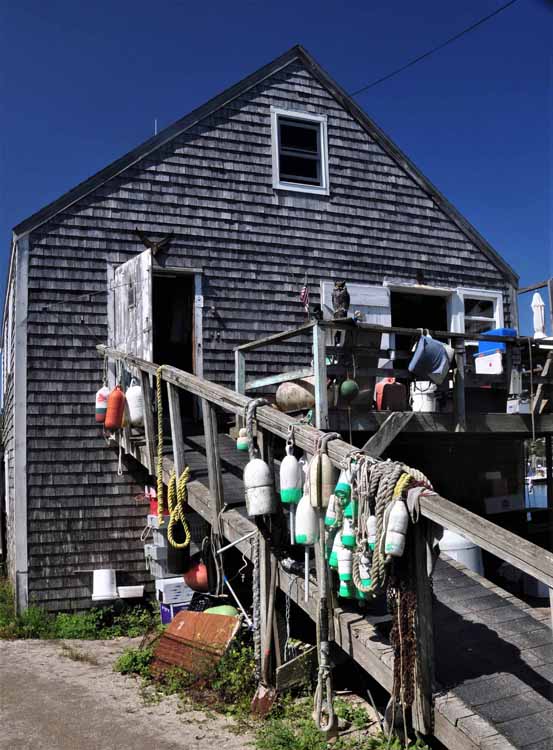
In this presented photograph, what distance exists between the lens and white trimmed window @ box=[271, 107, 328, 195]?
33.7 ft

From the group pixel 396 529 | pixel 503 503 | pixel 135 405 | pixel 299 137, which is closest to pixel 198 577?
pixel 135 405

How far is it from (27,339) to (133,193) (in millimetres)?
2327

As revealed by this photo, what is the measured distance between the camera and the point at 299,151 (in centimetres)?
1046

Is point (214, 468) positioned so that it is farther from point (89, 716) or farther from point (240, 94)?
point (240, 94)

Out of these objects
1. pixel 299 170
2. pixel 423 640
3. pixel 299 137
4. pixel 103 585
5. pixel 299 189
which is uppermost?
pixel 299 137

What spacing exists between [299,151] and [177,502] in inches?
238

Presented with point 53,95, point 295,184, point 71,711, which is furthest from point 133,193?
point 71,711

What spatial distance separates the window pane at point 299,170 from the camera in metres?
10.4

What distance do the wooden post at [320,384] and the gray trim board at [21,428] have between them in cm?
378

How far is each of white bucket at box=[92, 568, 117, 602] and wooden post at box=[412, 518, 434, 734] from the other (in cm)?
544

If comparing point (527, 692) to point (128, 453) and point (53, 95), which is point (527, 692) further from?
point (53, 95)

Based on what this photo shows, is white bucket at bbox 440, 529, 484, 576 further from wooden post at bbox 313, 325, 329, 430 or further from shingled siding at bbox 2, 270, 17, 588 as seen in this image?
shingled siding at bbox 2, 270, 17, 588

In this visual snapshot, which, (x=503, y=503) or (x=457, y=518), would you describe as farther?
(x=503, y=503)

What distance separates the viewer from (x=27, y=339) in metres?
8.70
